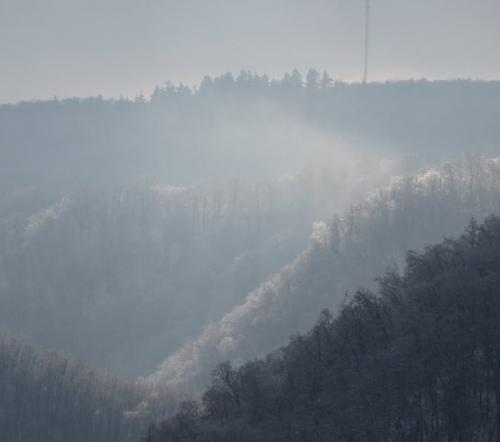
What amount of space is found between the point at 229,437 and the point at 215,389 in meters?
6.79

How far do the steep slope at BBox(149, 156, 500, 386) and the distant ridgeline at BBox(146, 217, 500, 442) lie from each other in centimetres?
8610

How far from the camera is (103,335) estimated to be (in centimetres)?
18362

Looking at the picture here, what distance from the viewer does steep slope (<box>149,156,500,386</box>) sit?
449ft

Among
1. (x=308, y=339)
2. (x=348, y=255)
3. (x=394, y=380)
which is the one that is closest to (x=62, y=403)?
(x=348, y=255)

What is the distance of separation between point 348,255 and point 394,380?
10401cm

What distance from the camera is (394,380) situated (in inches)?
1672

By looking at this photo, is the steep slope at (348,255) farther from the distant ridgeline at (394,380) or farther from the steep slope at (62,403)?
the distant ridgeline at (394,380)

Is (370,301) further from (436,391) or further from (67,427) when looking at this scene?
(67,427)

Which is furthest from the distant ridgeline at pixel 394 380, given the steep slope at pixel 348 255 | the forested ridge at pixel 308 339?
the steep slope at pixel 348 255

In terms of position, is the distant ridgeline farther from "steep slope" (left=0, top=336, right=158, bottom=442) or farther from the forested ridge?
"steep slope" (left=0, top=336, right=158, bottom=442)

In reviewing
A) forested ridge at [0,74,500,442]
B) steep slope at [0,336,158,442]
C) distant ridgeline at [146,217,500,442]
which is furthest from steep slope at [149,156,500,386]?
distant ridgeline at [146,217,500,442]

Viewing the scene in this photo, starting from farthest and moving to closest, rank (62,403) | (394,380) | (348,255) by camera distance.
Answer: (348,255) < (62,403) < (394,380)

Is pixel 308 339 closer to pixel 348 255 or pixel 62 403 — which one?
pixel 62 403

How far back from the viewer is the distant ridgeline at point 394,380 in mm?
41438
